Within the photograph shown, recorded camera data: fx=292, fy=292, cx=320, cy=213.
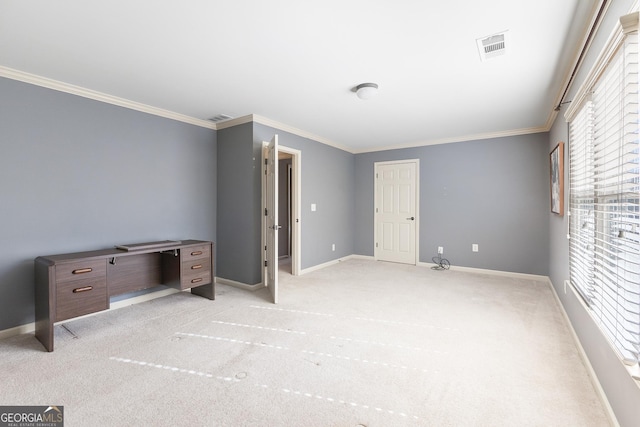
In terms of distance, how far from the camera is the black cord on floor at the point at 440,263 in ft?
16.8

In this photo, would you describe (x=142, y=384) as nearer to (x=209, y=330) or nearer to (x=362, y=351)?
(x=209, y=330)

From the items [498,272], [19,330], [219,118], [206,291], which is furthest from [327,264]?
[19,330]

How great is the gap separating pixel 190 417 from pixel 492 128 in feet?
16.3

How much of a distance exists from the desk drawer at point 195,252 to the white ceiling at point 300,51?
1.66m

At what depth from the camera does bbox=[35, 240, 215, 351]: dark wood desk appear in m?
2.34

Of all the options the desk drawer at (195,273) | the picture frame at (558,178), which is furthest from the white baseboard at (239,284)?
the picture frame at (558,178)

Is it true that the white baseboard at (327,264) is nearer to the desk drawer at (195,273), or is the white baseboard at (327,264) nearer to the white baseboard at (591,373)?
the desk drawer at (195,273)

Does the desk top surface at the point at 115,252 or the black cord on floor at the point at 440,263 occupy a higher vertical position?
the desk top surface at the point at 115,252

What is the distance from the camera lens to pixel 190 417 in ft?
5.11

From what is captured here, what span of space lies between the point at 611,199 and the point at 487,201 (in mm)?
3290

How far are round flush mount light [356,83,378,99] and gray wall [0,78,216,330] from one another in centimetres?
235

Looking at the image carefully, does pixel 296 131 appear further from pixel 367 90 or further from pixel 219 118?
pixel 367 90

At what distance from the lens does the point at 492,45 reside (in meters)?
2.15

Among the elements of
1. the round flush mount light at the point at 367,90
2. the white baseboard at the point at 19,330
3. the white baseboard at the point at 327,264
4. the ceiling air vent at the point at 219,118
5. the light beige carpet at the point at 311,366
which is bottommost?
the light beige carpet at the point at 311,366
